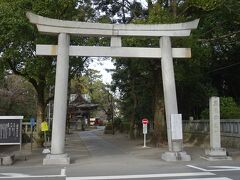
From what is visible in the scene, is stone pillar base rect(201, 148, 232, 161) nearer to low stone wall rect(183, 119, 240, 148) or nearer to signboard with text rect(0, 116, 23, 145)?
low stone wall rect(183, 119, 240, 148)

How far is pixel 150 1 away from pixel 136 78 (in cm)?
1393

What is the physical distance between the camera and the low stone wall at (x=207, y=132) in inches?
949

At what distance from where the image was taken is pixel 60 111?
19297mm

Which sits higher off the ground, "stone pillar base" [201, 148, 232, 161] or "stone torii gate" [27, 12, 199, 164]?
"stone torii gate" [27, 12, 199, 164]

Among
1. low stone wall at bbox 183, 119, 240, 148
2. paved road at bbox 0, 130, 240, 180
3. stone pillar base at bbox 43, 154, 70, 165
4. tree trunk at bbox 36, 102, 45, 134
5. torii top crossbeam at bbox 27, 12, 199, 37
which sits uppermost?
torii top crossbeam at bbox 27, 12, 199, 37

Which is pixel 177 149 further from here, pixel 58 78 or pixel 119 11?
pixel 119 11

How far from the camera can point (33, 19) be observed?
63.5ft

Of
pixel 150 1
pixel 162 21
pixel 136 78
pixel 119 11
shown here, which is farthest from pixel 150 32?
pixel 136 78

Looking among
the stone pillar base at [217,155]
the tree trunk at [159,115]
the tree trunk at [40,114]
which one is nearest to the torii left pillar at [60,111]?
the stone pillar base at [217,155]

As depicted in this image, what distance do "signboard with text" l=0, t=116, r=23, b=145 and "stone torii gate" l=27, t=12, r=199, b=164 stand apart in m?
2.81

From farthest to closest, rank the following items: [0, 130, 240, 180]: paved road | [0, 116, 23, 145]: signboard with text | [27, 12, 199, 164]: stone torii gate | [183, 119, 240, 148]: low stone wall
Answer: [183, 119, 240, 148]: low stone wall < [0, 116, 23, 145]: signboard with text < [27, 12, 199, 164]: stone torii gate < [0, 130, 240, 180]: paved road

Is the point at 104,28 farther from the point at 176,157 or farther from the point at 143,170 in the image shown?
the point at 143,170

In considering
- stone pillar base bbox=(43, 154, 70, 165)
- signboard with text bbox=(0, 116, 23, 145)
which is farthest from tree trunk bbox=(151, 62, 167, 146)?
stone pillar base bbox=(43, 154, 70, 165)

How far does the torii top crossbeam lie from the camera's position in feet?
64.1
